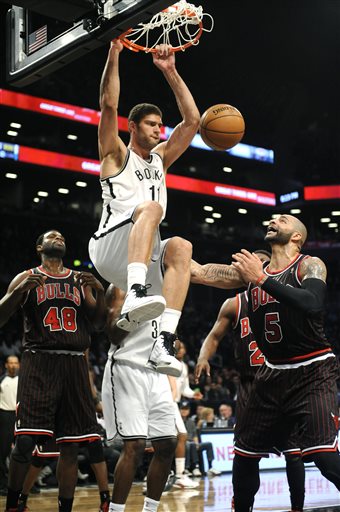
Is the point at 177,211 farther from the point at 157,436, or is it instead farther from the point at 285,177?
the point at 157,436

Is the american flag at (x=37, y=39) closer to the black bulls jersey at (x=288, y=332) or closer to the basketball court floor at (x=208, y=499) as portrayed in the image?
the black bulls jersey at (x=288, y=332)

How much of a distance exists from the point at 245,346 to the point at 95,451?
169 cm

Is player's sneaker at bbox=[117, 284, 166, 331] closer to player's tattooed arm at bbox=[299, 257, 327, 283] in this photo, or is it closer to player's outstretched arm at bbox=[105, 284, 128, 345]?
player's tattooed arm at bbox=[299, 257, 327, 283]

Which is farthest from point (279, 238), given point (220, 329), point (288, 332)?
point (220, 329)

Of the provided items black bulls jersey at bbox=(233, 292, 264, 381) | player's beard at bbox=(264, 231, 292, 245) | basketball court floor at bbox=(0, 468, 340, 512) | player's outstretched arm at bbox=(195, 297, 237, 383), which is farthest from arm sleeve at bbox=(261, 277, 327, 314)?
basketball court floor at bbox=(0, 468, 340, 512)

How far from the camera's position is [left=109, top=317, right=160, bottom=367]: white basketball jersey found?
17.8 feet

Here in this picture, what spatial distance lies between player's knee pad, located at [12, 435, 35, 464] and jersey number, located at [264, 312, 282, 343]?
2.22 meters

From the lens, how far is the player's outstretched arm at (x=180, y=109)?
525 centimetres

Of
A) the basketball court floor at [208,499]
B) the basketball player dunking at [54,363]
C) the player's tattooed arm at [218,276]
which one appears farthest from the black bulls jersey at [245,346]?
the basketball court floor at [208,499]

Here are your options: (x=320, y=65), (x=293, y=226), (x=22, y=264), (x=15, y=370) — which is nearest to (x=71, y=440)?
(x=293, y=226)

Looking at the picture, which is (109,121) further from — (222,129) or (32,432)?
(32,432)

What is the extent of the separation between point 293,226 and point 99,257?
1554 mm

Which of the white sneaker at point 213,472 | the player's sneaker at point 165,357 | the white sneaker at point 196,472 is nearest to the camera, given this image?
the player's sneaker at point 165,357

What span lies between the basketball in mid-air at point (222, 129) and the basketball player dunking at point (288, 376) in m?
0.89
